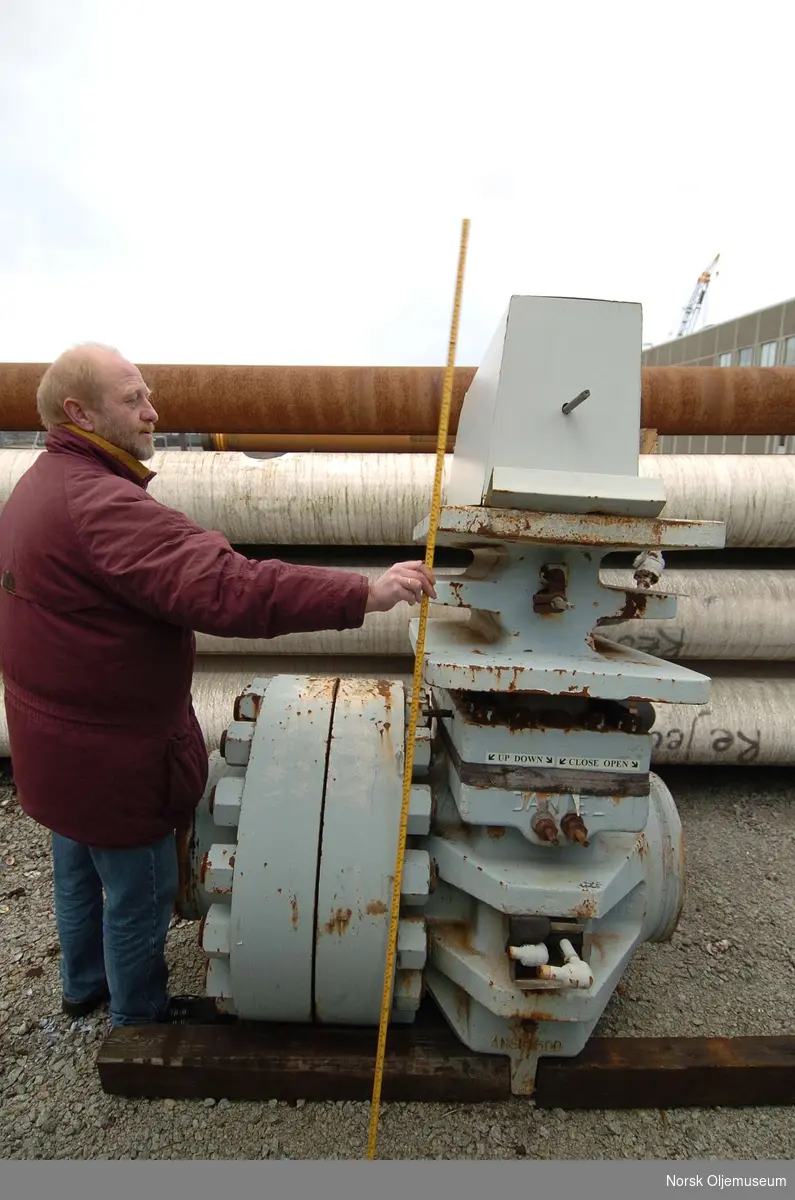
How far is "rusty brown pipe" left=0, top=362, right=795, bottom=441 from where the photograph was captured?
2.92 meters

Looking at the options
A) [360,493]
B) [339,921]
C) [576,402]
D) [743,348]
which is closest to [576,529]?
[576,402]

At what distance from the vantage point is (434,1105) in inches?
55.7

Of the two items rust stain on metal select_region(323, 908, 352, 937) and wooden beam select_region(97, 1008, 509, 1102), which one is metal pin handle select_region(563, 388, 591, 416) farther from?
wooden beam select_region(97, 1008, 509, 1102)

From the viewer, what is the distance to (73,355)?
4.23 ft

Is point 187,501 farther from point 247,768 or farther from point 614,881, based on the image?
point 614,881

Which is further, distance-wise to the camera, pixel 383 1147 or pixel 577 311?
pixel 383 1147

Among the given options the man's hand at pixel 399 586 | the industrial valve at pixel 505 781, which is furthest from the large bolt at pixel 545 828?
the man's hand at pixel 399 586

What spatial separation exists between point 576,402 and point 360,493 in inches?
65.1

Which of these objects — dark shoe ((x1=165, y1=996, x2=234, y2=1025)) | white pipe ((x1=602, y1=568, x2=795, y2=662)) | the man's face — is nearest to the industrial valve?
dark shoe ((x1=165, y1=996, x2=234, y2=1025))

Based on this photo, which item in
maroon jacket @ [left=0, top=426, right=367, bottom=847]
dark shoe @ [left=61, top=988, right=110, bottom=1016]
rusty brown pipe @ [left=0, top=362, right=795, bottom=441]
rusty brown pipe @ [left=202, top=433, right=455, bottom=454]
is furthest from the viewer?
rusty brown pipe @ [left=202, top=433, right=455, bottom=454]

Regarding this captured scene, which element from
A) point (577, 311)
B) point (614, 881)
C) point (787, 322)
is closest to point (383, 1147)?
point (614, 881)

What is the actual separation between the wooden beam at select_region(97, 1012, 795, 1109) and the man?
0.17 meters

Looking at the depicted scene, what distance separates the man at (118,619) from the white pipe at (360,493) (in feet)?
4.53

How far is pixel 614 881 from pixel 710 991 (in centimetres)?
86
